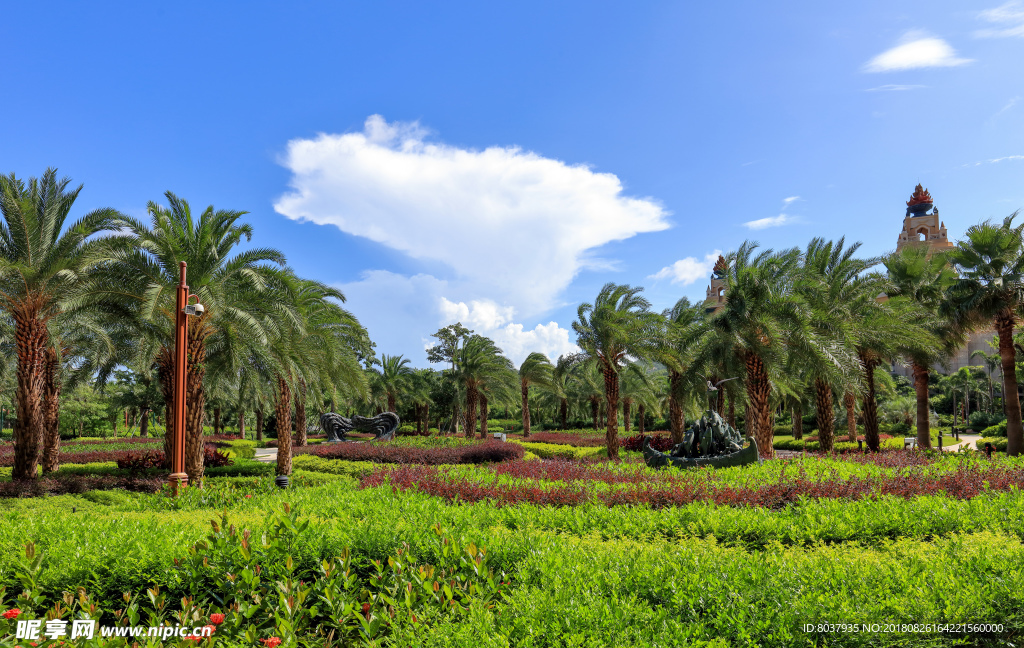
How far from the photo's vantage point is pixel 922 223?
260 feet

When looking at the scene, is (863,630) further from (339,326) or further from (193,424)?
(339,326)

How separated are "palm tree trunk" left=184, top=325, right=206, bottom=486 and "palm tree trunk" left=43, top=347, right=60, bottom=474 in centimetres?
555

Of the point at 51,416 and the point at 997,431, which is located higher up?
the point at 51,416

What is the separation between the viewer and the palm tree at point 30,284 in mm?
13156

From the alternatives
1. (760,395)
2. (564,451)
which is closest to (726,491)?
(760,395)

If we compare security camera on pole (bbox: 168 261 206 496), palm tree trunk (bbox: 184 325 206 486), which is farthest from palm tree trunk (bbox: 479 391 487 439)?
security camera on pole (bbox: 168 261 206 496)

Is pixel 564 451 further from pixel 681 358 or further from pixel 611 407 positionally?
pixel 681 358

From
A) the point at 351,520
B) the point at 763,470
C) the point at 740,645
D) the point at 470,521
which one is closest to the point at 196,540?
the point at 351,520

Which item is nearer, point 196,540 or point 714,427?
point 196,540

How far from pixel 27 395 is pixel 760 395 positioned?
19005 mm

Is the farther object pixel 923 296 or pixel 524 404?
pixel 524 404

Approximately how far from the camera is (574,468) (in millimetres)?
12938

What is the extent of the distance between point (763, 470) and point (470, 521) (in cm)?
791

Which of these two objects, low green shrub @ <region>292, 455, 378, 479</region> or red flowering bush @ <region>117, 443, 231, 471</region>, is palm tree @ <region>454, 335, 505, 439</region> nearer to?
low green shrub @ <region>292, 455, 378, 479</region>
